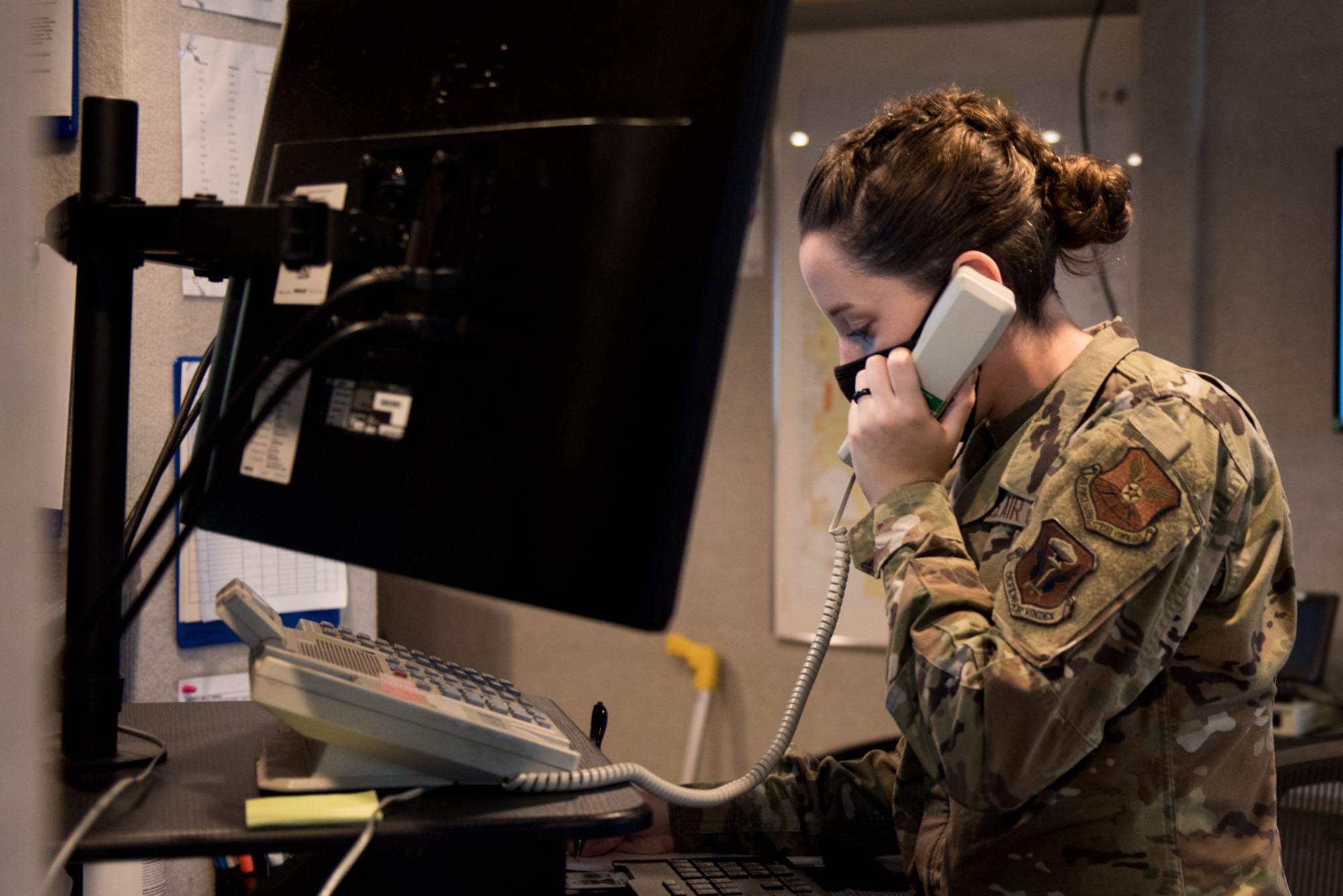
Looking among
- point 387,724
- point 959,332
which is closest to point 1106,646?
point 959,332

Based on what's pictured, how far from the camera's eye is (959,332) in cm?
98

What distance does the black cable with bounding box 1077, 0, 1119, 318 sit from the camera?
8.09 feet

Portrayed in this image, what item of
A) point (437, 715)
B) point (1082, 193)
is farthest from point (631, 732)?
point (437, 715)

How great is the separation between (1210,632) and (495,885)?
0.61 meters

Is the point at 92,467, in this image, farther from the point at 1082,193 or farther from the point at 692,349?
the point at 1082,193

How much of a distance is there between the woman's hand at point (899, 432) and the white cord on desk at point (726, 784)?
72 millimetres

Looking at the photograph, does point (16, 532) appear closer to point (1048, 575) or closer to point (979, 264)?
point (1048, 575)

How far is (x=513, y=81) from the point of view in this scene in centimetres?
66

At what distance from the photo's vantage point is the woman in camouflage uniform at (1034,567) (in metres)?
0.82

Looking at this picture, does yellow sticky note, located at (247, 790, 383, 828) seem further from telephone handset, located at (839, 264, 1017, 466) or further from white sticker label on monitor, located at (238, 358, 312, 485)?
telephone handset, located at (839, 264, 1017, 466)

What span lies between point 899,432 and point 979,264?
0.17 metres

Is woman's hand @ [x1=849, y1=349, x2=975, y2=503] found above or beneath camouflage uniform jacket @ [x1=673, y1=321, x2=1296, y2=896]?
above

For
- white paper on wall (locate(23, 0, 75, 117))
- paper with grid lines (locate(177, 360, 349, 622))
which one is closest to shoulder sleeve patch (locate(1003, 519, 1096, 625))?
paper with grid lines (locate(177, 360, 349, 622))

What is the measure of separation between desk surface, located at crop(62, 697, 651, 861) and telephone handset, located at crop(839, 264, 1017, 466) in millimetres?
479
